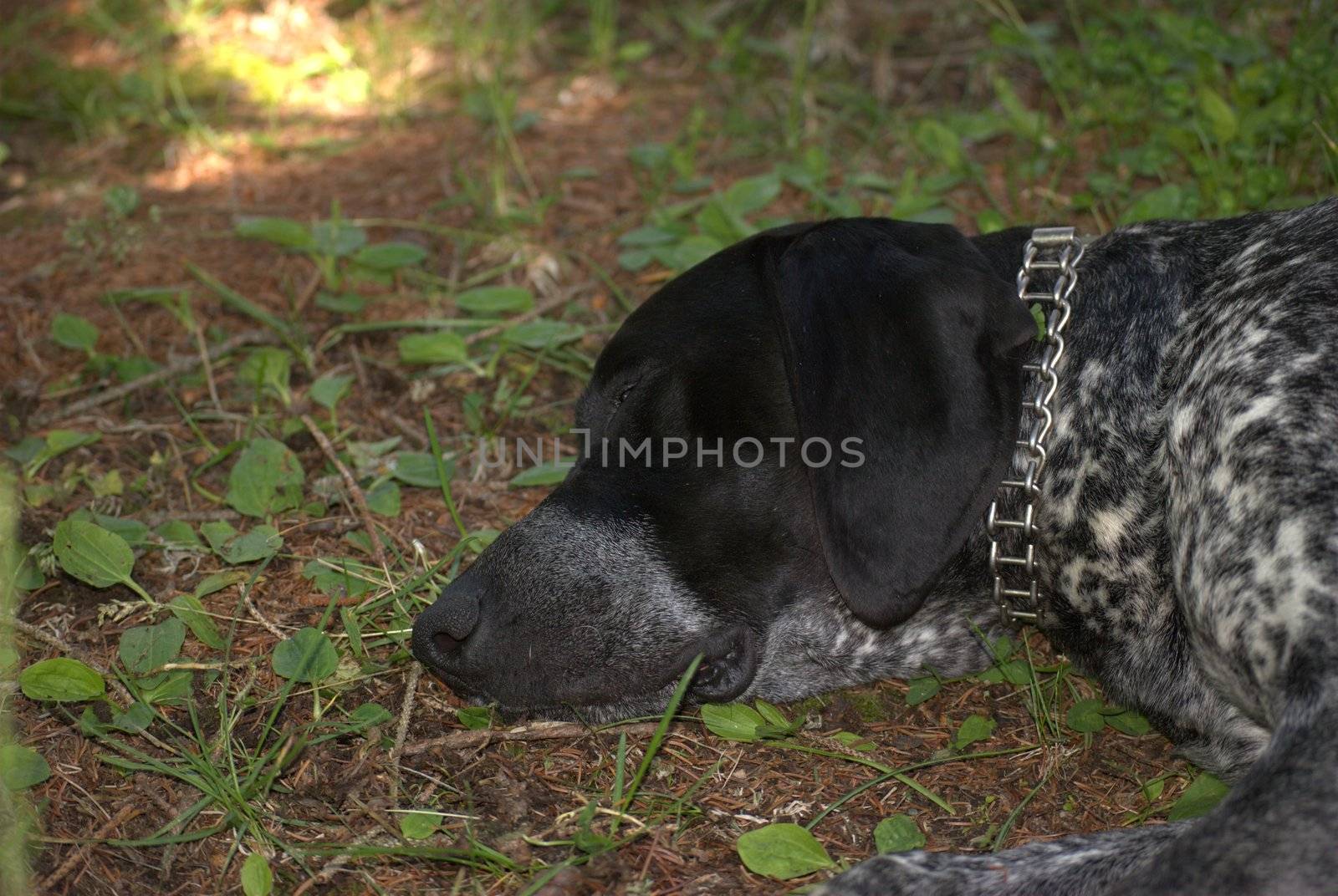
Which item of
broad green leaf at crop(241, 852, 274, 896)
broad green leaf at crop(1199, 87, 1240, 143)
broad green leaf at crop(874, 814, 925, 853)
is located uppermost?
broad green leaf at crop(1199, 87, 1240, 143)

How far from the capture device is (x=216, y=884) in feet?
8.46

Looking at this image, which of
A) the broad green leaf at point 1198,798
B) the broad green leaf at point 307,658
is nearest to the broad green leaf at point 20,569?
the broad green leaf at point 307,658

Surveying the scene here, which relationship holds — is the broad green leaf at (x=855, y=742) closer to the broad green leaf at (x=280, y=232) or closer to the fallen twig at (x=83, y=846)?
the fallen twig at (x=83, y=846)

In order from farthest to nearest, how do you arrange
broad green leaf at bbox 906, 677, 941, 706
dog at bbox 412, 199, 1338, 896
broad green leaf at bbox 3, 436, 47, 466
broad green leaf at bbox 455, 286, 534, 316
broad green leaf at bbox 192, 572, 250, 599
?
broad green leaf at bbox 455, 286, 534, 316, broad green leaf at bbox 3, 436, 47, 466, broad green leaf at bbox 192, 572, 250, 599, broad green leaf at bbox 906, 677, 941, 706, dog at bbox 412, 199, 1338, 896

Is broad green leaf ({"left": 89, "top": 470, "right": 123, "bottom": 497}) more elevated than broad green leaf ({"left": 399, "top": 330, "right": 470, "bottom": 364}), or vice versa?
broad green leaf ({"left": 399, "top": 330, "right": 470, "bottom": 364})

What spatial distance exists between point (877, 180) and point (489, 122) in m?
1.73

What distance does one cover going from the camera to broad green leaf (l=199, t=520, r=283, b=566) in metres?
3.39

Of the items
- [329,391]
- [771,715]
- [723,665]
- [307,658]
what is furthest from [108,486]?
[771,715]

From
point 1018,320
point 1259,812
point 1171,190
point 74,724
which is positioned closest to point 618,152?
point 1171,190

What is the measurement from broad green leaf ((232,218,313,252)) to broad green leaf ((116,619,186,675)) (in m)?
1.89

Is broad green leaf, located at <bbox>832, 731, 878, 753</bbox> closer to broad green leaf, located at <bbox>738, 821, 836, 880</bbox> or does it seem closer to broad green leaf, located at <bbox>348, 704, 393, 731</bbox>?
broad green leaf, located at <bbox>738, 821, 836, 880</bbox>

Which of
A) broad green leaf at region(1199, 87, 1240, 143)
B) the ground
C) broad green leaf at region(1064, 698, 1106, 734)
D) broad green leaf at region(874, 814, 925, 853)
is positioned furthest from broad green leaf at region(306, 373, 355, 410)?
broad green leaf at region(1199, 87, 1240, 143)

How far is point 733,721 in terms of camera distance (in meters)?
2.98

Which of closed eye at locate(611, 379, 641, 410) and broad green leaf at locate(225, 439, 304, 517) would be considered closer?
closed eye at locate(611, 379, 641, 410)
